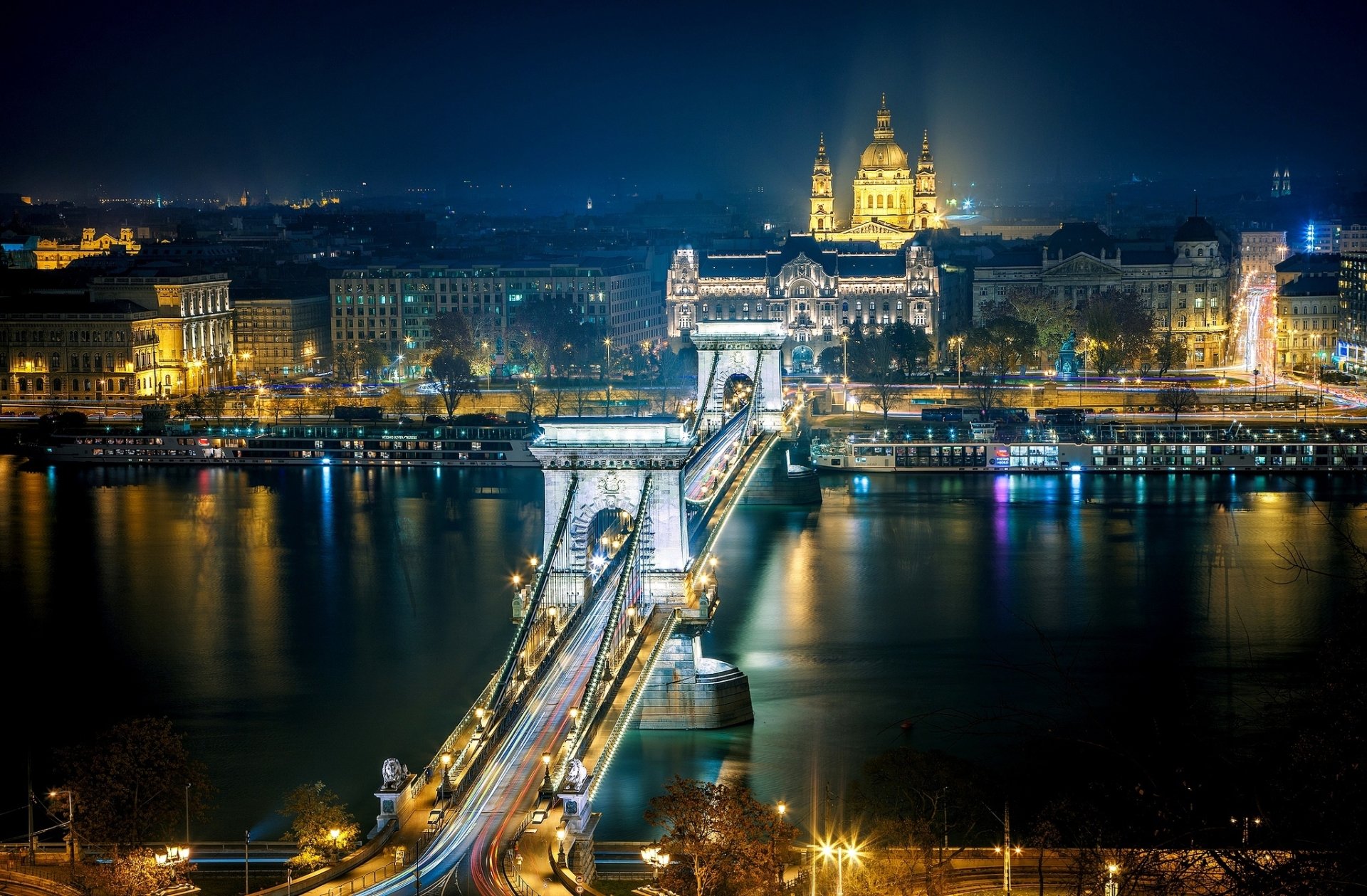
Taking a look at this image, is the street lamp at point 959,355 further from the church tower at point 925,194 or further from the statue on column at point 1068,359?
the church tower at point 925,194

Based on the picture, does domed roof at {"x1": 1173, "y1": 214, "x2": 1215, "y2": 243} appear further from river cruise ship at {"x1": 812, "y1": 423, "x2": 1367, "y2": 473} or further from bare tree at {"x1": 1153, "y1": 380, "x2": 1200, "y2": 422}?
river cruise ship at {"x1": 812, "y1": 423, "x2": 1367, "y2": 473}

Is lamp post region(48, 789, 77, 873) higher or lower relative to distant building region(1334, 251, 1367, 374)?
lower

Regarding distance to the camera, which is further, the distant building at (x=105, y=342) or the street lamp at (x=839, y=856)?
the distant building at (x=105, y=342)

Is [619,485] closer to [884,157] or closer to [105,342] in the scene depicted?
[105,342]

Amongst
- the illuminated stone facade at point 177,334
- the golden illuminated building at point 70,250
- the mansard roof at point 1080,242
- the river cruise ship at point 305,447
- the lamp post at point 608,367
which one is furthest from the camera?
the golden illuminated building at point 70,250

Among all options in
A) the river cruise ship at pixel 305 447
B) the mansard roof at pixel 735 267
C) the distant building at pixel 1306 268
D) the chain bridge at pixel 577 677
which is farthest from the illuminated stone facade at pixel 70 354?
the distant building at pixel 1306 268

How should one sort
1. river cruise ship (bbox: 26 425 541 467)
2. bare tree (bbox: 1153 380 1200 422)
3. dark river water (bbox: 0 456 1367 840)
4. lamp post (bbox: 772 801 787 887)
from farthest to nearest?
bare tree (bbox: 1153 380 1200 422) → river cruise ship (bbox: 26 425 541 467) → dark river water (bbox: 0 456 1367 840) → lamp post (bbox: 772 801 787 887)

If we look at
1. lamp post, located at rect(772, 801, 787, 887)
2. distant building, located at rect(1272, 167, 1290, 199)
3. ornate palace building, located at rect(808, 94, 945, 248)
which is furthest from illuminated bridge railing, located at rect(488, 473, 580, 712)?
distant building, located at rect(1272, 167, 1290, 199)

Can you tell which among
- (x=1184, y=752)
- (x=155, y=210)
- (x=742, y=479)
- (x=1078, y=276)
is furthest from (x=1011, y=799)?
(x=155, y=210)
